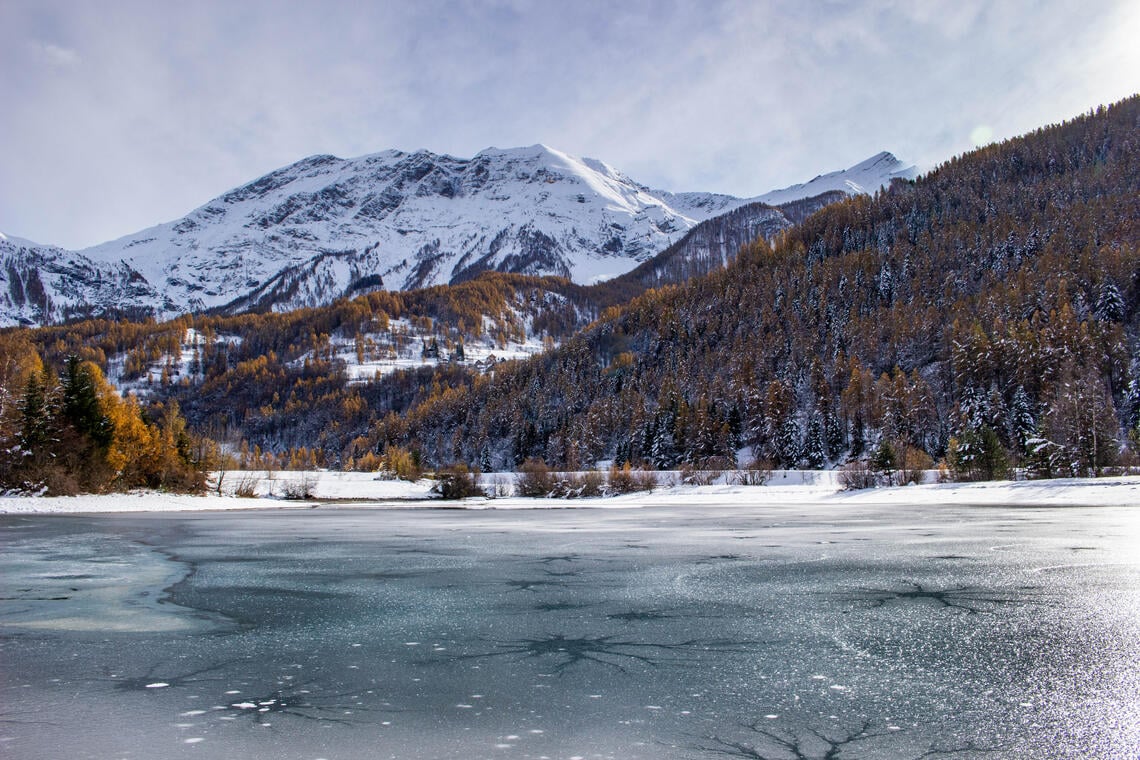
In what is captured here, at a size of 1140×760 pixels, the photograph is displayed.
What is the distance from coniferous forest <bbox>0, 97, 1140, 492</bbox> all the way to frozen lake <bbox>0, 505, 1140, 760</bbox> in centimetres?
3769

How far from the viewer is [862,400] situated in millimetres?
93188

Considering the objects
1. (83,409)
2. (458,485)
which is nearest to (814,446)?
(458,485)

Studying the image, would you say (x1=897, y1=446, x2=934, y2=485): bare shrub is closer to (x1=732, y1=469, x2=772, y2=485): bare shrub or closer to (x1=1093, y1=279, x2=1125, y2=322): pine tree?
(x1=732, y1=469, x2=772, y2=485): bare shrub

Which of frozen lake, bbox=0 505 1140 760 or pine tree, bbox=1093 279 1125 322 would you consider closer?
frozen lake, bbox=0 505 1140 760

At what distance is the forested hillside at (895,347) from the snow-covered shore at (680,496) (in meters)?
7.91

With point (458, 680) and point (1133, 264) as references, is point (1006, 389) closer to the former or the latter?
point (1133, 264)

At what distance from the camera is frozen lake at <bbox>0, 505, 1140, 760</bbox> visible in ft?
16.7

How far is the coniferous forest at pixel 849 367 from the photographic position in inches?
1822

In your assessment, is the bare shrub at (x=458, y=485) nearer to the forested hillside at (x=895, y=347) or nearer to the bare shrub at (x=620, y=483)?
the bare shrub at (x=620, y=483)

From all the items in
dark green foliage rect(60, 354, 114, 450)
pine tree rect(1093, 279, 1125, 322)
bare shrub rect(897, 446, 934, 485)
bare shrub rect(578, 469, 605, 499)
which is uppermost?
pine tree rect(1093, 279, 1125, 322)

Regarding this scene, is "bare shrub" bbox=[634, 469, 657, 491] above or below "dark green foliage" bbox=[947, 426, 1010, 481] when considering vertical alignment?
below

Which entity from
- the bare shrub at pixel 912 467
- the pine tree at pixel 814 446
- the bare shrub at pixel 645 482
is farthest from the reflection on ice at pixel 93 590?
the pine tree at pixel 814 446

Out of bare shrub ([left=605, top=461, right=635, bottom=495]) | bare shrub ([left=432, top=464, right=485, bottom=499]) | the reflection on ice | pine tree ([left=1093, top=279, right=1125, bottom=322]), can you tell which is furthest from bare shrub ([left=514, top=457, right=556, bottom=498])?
pine tree ([left=1093, top=279, right=1125, bottom=322])

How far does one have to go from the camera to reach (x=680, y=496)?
50.6 meters
